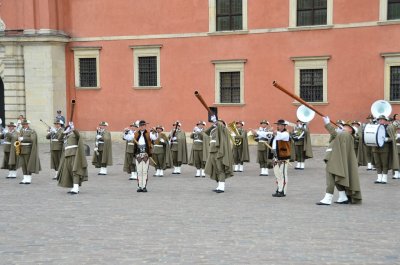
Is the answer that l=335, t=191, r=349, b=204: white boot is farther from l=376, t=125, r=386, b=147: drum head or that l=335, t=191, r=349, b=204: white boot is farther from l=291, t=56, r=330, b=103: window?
l=291, t=56, r=330, b=103: window

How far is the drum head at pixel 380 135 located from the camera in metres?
15.5

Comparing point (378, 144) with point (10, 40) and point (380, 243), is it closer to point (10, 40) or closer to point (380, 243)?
point (380, 243)

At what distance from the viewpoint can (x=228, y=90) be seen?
2822cm

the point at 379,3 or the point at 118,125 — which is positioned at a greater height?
the point at 379,3

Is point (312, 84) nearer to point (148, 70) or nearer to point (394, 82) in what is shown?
point (394, 82)

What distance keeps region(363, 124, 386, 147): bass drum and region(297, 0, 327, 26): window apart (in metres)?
11.6

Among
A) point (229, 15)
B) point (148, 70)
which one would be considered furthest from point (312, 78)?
point (148, 70)

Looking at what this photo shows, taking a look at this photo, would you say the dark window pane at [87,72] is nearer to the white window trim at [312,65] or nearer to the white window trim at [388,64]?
the white window trim at [312,65]

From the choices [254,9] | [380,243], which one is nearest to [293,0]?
[254,9]

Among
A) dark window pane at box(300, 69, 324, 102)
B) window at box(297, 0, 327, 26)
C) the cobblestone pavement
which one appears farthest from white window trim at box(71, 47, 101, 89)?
the cobblestone pavement

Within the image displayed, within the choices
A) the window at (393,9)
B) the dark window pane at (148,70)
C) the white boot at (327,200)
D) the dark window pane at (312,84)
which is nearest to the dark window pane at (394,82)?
the window at (393,9)

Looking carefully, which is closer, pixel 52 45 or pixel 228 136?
pixel 228 136

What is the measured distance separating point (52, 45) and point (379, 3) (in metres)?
16.8

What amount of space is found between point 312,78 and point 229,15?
17.5ft
